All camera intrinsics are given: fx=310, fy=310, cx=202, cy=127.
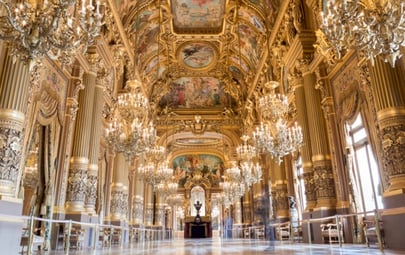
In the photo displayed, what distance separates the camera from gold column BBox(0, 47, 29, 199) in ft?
18.6

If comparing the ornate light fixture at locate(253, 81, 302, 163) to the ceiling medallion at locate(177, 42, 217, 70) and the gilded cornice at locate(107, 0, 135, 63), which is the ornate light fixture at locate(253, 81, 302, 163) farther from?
the ceiling medallion at locate(177, 42, 217, 70)

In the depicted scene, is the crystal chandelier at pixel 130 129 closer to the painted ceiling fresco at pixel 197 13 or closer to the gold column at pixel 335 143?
the gold column at pixel 335 143

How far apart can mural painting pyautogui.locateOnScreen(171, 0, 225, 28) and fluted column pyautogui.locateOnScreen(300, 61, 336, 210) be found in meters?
6.62

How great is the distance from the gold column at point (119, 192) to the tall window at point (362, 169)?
9.36 metres

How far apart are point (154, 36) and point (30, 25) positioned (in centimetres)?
1386

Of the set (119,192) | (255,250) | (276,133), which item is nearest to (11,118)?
(255,250)

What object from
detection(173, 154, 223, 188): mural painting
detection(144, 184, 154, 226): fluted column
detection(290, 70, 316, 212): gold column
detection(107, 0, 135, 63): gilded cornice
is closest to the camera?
detection(290, 70, 316, 212): gold column

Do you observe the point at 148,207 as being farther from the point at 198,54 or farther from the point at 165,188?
the point at 198,54

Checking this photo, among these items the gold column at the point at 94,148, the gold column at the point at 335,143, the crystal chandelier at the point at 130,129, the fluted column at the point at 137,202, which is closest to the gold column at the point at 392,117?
the gold column at the point at 335,143

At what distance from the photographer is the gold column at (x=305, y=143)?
1046 centimetres

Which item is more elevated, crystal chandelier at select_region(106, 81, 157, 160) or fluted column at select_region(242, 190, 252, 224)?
crystal chandelier at select_region(106, 81, 157, 160)

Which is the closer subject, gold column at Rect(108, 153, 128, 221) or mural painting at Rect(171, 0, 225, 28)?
gold column at Rect(108, 153, 128, 221)

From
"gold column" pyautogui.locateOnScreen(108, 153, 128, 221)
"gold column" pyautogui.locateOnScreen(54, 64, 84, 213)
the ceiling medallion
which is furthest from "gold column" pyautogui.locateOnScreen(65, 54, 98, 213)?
the ceiling medallion

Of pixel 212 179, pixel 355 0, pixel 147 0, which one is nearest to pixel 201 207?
pixel 212 179
